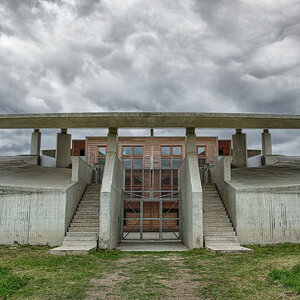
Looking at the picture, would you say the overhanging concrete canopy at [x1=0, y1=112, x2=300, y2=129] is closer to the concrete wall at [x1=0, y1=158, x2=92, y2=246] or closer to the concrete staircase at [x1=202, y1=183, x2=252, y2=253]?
the concrete wall at [x1=0, y1=158, x2=92, y2=246]

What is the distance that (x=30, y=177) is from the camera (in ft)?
50.8

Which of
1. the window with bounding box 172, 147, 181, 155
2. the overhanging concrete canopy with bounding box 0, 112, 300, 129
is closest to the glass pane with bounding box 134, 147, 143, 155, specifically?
the window with bounding box 172, 147, 181, 155

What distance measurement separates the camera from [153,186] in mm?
24984

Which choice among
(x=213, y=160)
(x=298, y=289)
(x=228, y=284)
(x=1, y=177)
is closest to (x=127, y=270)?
(x=228, y=284)

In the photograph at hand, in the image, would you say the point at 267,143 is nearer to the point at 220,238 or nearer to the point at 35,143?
the point at 220,238

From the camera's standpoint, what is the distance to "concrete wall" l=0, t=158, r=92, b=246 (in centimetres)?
1265

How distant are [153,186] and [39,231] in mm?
13133

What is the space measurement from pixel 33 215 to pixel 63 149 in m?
8.65

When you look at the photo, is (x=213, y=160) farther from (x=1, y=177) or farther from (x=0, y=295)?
(x=0, y=295)

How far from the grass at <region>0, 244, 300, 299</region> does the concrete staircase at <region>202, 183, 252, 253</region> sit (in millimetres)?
775

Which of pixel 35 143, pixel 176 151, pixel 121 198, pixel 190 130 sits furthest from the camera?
pixel 176 151

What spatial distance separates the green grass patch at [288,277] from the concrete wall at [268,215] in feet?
17.5

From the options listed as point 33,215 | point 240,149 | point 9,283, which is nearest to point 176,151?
point 240,149

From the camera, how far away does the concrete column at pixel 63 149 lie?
20.8 metres
